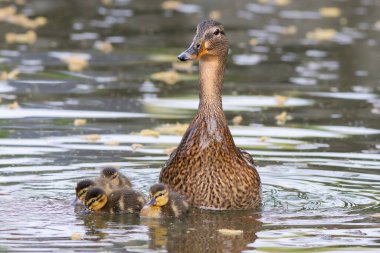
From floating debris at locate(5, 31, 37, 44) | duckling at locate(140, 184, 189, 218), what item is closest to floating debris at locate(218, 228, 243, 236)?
duckling at locate(140, 184, 189, 218)

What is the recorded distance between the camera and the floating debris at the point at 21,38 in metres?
19.8

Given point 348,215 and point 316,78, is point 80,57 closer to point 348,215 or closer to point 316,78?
point 316,78

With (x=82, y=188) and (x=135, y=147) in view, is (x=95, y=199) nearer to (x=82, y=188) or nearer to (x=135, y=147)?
(x=82, y=188)

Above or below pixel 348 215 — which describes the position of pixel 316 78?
above

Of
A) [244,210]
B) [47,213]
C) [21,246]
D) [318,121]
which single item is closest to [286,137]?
[318,121]

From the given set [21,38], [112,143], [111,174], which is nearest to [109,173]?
[111,174]

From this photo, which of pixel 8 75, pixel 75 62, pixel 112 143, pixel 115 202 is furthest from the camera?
pixel 75 62

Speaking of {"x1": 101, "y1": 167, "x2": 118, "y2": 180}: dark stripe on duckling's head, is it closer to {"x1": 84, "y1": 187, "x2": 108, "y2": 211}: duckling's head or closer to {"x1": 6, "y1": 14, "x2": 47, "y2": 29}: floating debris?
{"x1": 84, "y1": 187, "x2": 108, "y2": 211}: duckling's head

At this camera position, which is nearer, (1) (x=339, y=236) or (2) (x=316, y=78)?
(1) (x=339, y=236)

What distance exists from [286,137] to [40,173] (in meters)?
3.10

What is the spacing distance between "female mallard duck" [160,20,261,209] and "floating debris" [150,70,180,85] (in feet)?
19.2

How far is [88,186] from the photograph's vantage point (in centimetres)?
1103

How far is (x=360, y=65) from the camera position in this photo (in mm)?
18750

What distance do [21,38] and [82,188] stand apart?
9293mm
